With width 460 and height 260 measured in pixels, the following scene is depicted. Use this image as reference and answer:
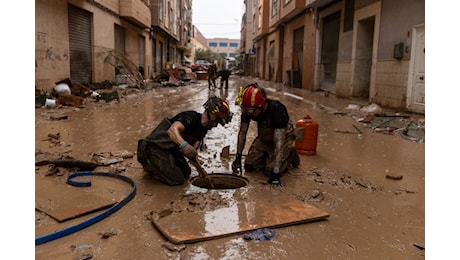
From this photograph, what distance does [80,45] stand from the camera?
622 inches

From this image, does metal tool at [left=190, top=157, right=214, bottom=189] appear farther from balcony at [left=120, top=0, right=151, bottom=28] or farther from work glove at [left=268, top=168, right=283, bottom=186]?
balcony at [left=120, top=0, right=151, bottom=28]

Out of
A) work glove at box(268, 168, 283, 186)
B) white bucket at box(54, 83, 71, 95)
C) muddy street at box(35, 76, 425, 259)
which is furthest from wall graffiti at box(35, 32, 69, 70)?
work glove at box(268, 168, 283, 186)

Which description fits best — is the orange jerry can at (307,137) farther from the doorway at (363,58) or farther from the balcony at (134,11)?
the balcony at (134,11)

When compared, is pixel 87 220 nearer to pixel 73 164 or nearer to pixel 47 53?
pixel 73 164

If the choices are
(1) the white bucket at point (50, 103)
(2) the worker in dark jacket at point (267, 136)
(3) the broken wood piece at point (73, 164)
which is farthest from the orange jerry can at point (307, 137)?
(1) the white bucket at point (50, 103)

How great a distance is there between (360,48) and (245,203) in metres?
12.4

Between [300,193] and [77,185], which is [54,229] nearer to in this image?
[77,185]

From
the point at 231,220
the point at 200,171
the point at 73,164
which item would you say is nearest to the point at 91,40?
the point at 73,164

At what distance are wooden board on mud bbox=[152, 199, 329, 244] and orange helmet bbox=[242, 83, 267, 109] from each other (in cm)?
112

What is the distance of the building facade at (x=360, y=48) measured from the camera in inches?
409

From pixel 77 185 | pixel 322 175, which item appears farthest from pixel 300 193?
pixel 77 185

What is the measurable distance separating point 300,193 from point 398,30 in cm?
892

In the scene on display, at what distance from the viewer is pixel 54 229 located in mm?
3086

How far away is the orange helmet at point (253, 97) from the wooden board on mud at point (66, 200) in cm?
173
